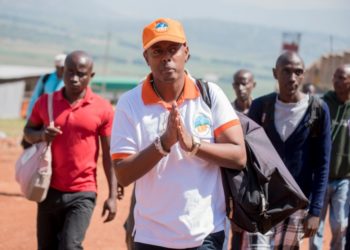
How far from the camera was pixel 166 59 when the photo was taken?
11.9 feet

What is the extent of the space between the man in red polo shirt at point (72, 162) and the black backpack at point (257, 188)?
186 centimetres

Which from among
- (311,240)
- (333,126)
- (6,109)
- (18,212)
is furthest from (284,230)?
(6,109)

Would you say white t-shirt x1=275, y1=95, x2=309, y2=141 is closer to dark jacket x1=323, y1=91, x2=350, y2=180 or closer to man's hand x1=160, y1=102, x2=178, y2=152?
dark jacket x1=323, y1=91, x2=350, y2=180

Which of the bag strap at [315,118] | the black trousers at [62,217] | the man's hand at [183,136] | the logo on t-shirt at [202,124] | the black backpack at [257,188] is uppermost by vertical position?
the bag strap at [315,118]

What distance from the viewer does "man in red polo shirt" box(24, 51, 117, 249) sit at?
18.2 ft

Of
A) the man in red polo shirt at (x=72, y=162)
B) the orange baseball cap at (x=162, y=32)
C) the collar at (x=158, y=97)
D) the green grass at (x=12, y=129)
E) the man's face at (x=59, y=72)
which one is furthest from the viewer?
the green grass at (x=12, y=129)

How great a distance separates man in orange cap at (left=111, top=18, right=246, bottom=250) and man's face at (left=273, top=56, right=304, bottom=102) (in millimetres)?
1982

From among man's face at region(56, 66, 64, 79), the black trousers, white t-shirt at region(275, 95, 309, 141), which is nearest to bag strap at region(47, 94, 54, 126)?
the black trousers

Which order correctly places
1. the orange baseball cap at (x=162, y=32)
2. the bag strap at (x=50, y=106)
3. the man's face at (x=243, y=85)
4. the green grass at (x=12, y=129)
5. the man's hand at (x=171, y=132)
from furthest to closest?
the green grass at (x=12, y=129)
the man's face at (x=243, y=85)
the bag strap at (x=50, y=106)
the orange baseball cap at (x=162, y=32)
the man's hand at (x=171, y=132)

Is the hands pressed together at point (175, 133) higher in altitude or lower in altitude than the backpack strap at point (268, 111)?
lower

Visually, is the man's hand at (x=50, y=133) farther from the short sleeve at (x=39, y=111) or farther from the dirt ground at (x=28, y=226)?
the dirt ground at (x=28, y=226)

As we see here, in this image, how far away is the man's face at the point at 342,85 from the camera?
7059 mm

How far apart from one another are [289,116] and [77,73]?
5.73 ft

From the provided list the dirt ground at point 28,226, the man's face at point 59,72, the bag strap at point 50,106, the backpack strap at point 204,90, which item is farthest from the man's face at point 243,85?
the backpack strap at point 204,90
